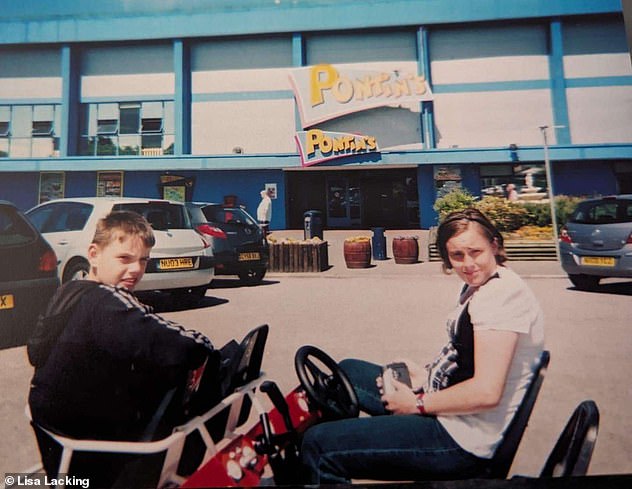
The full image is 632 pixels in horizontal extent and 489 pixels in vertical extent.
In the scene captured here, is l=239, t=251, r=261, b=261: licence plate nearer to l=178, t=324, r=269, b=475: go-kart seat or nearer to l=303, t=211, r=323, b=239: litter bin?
l=303, t=211, r=323, b=239: litter bin

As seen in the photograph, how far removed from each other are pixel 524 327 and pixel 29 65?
2.54 m

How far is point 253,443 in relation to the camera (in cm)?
123

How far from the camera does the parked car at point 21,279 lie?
4.81 ft

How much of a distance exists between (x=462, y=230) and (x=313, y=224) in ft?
2.82

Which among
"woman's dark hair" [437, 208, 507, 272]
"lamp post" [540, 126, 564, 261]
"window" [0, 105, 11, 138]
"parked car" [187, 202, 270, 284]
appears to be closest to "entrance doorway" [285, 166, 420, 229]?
"parked car" [187, 202, 270, 284]

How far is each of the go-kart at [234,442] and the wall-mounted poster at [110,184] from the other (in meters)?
0.96

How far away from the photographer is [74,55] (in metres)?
2.00

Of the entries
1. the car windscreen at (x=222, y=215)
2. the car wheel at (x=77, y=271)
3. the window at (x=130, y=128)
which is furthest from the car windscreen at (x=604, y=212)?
the car wheel at (x=77, y=271)

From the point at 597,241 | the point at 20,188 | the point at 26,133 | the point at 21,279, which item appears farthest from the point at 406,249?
the point at 26,133

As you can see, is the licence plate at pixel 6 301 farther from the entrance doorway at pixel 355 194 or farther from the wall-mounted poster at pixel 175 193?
the entrance doorway at pixel 355 194

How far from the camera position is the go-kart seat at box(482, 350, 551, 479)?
1099mm

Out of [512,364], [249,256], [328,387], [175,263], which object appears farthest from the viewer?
[249,256]

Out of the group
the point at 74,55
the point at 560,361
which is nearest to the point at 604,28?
the point at 560,361

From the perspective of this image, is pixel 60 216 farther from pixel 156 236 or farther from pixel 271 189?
pixel 271 189
